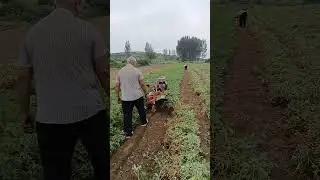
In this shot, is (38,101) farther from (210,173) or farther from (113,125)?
(113,125)

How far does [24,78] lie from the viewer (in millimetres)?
3248

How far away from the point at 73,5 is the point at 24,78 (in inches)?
23.7

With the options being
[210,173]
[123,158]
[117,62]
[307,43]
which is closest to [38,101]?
[210,173]

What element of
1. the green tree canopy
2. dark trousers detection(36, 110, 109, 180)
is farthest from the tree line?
dark trousers detection(36, 110, 109, 180)

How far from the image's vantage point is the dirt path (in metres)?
6.38

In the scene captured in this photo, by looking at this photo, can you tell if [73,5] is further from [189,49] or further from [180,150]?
[189,49]

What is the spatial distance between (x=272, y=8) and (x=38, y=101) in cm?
3762

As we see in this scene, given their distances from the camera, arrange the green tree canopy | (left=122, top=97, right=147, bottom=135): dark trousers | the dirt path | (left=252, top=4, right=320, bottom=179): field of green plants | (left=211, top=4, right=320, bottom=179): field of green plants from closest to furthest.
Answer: (left=211, top=4, right=320, bottom=179): field of green plants → (left=252, top=4, right=320, bottom=179): field of green plants → the dirt path → (left=122, top=97, right=147, bottom=135): dark trousers → the green tree canopy

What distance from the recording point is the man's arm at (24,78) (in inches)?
126

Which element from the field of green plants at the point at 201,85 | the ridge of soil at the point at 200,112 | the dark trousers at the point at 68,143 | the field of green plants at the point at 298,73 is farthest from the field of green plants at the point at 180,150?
the dark trousers at the point at 68,143

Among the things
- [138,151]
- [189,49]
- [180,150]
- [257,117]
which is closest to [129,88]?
[138,151]

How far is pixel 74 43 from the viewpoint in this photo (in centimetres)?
314

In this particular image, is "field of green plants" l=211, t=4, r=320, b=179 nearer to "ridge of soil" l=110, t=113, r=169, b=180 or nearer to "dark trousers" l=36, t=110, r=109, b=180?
"ridge of soil" l=110, t=113, r=169, b=180

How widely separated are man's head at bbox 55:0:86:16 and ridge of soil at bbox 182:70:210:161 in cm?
347
